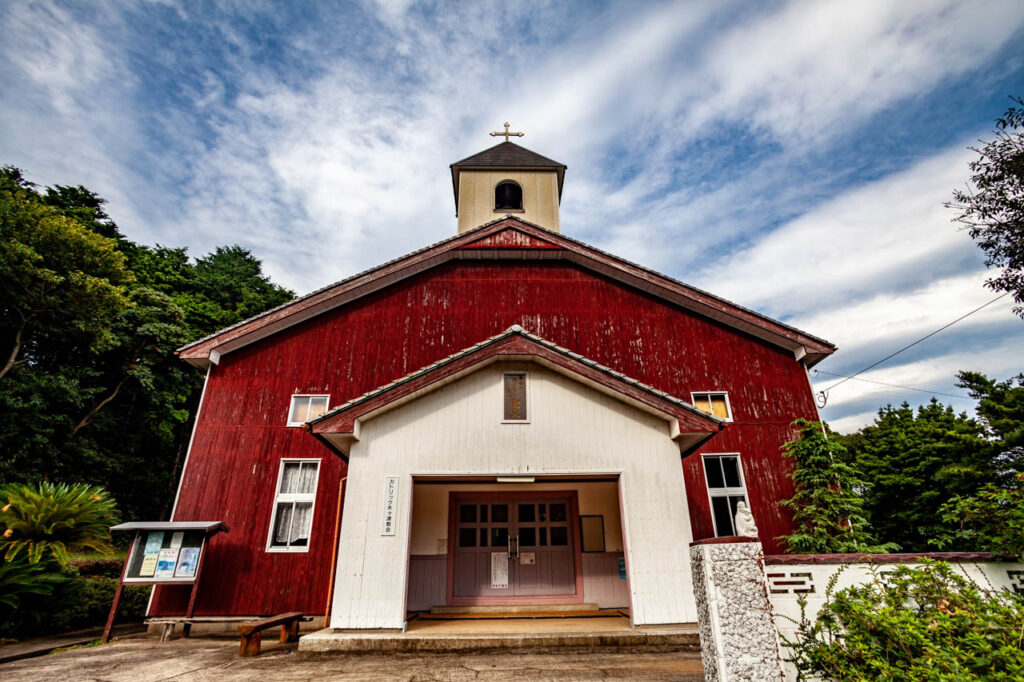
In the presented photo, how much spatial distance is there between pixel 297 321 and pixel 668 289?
9067 millimetres

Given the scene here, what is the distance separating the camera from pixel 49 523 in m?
8.40

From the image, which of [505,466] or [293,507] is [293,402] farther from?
[505,466]

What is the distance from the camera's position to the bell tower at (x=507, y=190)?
1623 centimetres

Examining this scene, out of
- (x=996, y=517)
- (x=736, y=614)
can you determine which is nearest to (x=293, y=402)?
(x=736, y=614)

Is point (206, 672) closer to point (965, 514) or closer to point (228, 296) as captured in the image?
point (965, 514)

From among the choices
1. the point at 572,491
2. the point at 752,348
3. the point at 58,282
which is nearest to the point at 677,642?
the point at 572,491

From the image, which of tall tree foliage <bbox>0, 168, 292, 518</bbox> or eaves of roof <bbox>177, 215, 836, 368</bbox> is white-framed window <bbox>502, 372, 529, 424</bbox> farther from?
tall tree foliage <bbox>0, 168, 292, 518</bbox>

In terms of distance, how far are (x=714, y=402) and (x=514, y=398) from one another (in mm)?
5501

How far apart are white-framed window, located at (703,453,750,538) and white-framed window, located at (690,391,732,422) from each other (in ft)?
3.19

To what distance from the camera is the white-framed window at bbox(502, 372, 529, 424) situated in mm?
7594

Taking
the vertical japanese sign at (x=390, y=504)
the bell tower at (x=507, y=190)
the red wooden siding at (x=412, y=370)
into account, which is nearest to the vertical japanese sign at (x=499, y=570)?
the vertical japanese sign at (x=390, y=504)

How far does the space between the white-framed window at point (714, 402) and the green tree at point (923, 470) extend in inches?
621

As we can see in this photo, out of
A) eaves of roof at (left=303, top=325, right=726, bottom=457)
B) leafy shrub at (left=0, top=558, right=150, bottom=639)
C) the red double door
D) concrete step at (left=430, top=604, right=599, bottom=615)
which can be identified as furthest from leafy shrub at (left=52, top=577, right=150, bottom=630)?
the red double door

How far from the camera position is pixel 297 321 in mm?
10828
